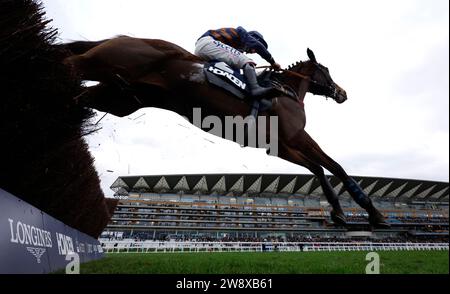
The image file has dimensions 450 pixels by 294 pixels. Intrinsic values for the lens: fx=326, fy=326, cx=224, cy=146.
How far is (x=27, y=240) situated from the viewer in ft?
13.8

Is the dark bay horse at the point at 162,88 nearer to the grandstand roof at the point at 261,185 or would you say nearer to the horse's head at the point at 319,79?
the horse's head at the point at 319,79

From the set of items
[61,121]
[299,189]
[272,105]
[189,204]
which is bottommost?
[61,121]

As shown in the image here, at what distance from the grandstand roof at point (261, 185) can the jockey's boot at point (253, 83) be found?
5786 cm

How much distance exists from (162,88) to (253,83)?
127 centimetres

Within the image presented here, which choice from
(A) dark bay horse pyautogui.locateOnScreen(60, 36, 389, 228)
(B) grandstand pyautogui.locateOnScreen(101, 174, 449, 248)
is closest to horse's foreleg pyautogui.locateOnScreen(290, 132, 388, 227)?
(A) dark bay horse pyautogui.locateOnScreen(60, 36, 389, 228)

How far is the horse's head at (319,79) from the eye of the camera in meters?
5.88

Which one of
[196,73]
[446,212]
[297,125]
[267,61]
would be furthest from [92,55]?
[446,212]

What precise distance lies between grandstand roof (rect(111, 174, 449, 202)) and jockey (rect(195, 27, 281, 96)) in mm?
57652

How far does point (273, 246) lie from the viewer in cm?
2881

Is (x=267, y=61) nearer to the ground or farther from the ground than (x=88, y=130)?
farther from the ground

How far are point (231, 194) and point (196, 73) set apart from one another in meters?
63.2

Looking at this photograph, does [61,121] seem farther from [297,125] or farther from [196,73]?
[297,125]

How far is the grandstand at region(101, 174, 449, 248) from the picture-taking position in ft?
166

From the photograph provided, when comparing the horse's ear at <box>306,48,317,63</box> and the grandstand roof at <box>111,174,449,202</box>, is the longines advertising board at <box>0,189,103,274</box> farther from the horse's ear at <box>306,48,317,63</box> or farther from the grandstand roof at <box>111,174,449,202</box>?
the grandstand roof at <box>111,174,449,202</box>
